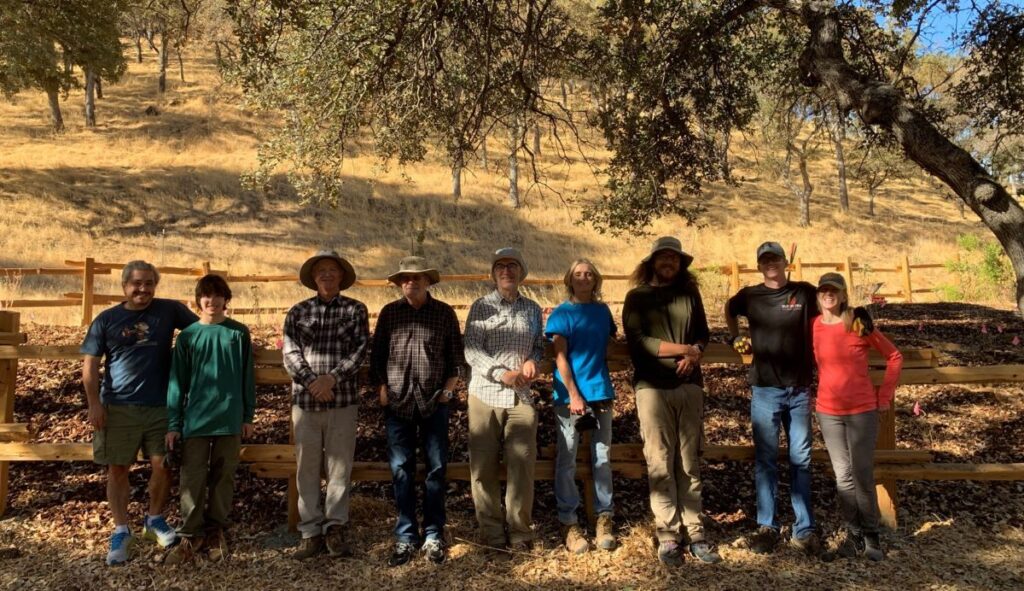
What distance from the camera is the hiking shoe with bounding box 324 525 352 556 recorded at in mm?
4258

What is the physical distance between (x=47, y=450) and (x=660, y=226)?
27874 millimetres

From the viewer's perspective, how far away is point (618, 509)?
4.96 metres

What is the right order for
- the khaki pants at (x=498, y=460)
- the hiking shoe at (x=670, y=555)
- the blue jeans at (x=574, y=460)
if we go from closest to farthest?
the hiking shoe at (x=670, y=555) → the khaki pants at (x=498, y=460) → the blue jeans at (x=574, y=460)

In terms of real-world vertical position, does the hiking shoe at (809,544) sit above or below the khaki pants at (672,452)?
below

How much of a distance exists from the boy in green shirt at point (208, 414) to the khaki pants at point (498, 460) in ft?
5.14

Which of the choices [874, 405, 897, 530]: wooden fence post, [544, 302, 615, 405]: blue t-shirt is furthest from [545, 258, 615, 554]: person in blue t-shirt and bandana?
[874, 405, 897, 530]: wooden fence post

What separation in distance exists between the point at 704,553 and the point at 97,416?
4008 mm

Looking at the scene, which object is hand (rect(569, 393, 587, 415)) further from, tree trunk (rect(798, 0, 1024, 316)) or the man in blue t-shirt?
tree trunk (rect(798, 0, 1024, 316))

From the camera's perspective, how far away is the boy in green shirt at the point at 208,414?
4152mm

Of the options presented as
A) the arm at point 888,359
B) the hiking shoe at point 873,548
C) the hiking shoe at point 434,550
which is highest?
the arm at point 888,359

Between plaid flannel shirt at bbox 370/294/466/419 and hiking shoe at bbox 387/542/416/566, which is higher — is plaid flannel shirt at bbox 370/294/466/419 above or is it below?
above

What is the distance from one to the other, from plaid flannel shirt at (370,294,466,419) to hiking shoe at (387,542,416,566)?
850mm

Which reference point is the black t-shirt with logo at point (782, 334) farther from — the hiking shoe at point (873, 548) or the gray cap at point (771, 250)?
the hiking shoe at point (873, 548)

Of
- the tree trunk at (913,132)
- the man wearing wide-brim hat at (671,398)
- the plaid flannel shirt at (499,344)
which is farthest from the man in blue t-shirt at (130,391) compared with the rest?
the tree trunk at (913,132)
